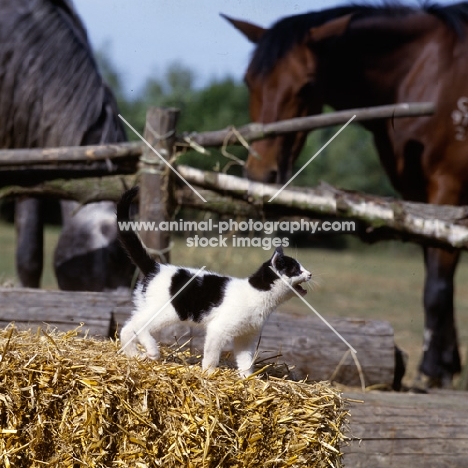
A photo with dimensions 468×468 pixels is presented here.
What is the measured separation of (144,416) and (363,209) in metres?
2.03

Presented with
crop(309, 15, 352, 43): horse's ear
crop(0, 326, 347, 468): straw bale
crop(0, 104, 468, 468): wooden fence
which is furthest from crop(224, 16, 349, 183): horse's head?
crop(0, 326, 347, 468): straw bale

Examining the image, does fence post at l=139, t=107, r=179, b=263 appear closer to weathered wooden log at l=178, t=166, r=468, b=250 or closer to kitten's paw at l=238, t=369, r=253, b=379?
weathered wooden log at l=178, t=166, r=468, b=250

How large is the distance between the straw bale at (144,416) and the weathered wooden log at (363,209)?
5.47 ft

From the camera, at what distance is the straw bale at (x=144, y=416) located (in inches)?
83.4

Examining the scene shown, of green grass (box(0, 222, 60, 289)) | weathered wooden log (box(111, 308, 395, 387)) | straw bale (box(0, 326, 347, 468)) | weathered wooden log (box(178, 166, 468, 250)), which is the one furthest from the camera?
green grass (box(0, 222, 60, 289))

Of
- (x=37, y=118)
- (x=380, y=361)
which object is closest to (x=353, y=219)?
(x=380, y=361)

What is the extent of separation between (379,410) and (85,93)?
2649 millimetres

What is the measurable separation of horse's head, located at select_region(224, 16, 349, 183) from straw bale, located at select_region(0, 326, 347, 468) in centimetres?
234

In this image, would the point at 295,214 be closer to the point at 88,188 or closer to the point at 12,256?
the point at 88,188

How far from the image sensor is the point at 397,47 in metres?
5.02

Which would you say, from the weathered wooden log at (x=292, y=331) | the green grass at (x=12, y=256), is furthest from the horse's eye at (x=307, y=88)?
the green grass at (x=12, y=256)

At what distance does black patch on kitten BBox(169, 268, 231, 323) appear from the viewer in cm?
238

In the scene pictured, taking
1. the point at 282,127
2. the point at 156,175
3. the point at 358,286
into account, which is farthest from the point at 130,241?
the point at 358,286

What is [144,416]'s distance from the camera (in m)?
2.15
